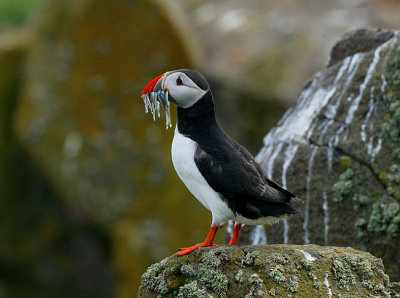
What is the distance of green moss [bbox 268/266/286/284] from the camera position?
4320 millimetres

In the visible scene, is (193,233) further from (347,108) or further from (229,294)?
(229,294)

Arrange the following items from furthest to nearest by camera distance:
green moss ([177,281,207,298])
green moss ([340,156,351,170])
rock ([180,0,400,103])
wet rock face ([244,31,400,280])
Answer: rock ([180,0,400,103]), green moss ([340,156,351,170]), wet rock face ([244,31,400,280]), green moss ([177,281,207,298])

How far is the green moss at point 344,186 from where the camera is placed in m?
6.02

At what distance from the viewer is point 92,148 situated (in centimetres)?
1180

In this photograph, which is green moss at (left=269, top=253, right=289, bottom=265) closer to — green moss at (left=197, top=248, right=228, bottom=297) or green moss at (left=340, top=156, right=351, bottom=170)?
green moss at (left=197, top=248, right=228, bottom=297)

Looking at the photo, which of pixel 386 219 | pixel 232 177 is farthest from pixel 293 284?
pixel 386 219

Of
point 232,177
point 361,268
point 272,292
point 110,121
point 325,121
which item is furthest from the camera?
point 110,121

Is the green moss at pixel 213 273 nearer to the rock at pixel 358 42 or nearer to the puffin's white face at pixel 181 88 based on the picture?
the puffin's white face at pixel 181 88

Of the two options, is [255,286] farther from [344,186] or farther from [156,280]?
[344,186]

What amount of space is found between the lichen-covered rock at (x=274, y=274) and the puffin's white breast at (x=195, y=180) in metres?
0.31

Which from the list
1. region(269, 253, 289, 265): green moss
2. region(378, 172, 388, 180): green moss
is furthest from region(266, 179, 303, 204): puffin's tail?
region(378, 172, 388, 180): green moss

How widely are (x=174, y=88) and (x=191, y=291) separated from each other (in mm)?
1415

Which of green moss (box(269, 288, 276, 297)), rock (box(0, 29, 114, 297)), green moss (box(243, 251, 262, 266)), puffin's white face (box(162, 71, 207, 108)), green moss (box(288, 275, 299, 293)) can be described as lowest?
rock (box(0, 29, 114, 297))

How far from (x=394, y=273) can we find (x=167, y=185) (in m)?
6.35
